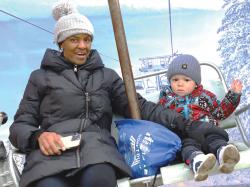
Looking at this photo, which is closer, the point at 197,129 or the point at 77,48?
the point at 197,129

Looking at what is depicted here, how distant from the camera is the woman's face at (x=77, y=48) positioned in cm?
193

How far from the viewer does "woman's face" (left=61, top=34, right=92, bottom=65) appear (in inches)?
75.8

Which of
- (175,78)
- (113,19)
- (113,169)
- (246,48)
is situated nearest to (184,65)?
(175,78)

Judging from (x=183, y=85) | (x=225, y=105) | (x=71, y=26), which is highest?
(x=71, y=26)

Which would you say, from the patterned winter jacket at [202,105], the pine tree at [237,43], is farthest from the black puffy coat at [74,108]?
the pine tree at [237,43]

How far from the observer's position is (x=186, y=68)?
7.01ft

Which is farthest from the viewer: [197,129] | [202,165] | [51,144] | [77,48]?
[77,48]

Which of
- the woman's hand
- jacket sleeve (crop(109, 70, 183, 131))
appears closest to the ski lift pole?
jacket sleeve (crop(109, 70, 183, 131))

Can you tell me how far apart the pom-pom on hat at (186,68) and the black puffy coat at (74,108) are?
9.2 inches

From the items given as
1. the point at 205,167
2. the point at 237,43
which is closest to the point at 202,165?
the point at 205,167

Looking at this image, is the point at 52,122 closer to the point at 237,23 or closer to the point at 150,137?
the point at 150,137

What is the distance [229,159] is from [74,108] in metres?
0.64

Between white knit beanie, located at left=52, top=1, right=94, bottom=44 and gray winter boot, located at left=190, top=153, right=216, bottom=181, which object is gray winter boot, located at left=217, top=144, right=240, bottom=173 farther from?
white knit beanie, located at left=52, top=1, right=94, bottom=44

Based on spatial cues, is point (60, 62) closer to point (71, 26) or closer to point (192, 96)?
point (71, 26)
